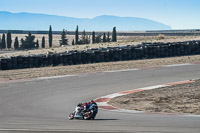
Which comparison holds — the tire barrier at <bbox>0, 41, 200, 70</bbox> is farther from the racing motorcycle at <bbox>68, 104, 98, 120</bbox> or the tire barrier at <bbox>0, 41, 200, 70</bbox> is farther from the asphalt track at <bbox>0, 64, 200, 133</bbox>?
the racing motorcycle at <bbox>68, 104, 98, 120</bbox>

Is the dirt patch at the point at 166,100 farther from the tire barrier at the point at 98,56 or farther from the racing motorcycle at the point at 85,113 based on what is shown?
the tire barrier at the point at 98,56

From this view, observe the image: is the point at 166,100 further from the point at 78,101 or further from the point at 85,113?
the point at 85,113

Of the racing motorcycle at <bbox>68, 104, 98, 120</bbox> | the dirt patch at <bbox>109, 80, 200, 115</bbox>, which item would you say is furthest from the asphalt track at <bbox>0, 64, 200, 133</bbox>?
the dirt patch at <bbox>109, 80, 200, 115</bbox>

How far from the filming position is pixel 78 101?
16359 millimetres

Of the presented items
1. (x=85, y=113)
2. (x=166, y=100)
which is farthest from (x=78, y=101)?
(x=85, y=113)

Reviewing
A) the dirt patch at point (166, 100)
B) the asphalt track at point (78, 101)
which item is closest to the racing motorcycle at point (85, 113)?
the asphalt track at point (78, 101)

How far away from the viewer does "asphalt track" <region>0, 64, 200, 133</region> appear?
408 inches

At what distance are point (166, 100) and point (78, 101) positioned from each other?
3.05 meters

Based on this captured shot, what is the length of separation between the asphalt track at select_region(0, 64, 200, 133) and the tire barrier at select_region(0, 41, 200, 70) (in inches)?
260

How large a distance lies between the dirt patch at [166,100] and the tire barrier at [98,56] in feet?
42.3

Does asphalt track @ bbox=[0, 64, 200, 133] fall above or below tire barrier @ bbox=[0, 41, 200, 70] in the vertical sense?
below

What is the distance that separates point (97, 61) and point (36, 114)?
19595 mm

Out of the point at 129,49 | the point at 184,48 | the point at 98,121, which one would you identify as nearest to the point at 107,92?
the point at 98,121

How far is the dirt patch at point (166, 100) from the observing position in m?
13.9
